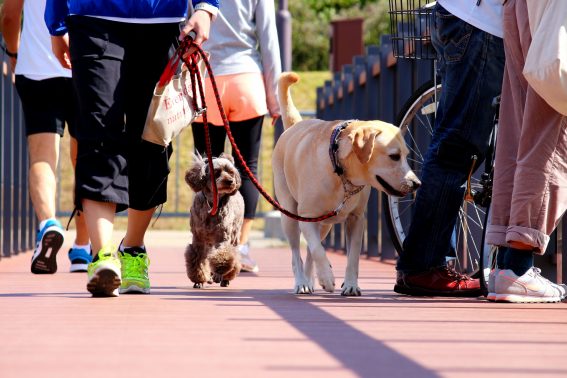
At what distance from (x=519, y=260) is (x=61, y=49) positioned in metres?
2.40

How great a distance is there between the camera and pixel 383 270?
27.2 feet

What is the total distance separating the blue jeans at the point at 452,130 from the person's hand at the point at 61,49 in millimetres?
1761

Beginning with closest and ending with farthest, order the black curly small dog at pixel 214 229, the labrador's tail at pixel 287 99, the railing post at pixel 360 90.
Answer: the labrador's tail at pixel 287 99 → the black curly small dog at pixel 214 229 → the railing post at pixel 360 90

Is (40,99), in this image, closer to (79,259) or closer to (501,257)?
(79,259)

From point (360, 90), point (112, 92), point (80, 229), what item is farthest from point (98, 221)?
point (360, 90)

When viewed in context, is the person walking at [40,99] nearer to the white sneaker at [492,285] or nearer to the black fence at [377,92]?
the black fence at [377,92]

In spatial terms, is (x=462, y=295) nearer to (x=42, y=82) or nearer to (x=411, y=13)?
(x=411, y=13)

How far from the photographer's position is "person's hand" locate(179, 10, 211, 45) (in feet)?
18.0

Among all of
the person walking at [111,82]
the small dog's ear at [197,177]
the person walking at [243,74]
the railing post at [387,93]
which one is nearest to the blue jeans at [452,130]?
the person walking at [111,82]

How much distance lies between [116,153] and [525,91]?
5.84 ft

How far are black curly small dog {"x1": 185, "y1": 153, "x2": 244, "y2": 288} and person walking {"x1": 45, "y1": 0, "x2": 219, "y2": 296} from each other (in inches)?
36.9

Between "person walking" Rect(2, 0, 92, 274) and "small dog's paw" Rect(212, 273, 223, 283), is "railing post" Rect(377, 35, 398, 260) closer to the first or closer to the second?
"person walking" Rect(2, 0, 92, 274)

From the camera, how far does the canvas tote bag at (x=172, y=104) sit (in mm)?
5480

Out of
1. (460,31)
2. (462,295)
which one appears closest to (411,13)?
(460,31)
